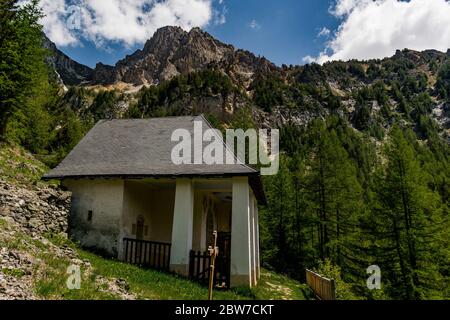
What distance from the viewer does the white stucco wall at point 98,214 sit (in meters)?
16.6

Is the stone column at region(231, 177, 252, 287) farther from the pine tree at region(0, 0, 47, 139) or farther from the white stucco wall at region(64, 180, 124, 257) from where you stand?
the pine tree at region(0, 0, 47, 139)

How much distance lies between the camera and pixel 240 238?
586 inches

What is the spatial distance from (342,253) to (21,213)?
83.4 feet

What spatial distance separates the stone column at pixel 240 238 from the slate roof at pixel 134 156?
0.82m

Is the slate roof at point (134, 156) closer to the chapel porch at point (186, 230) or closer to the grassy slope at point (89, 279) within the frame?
the chapel porch at point (186, 230)

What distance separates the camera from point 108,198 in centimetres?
1703

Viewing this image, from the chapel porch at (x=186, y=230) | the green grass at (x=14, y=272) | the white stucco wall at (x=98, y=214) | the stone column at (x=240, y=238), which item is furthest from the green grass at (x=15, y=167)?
the stone column at (x=240, y=238)

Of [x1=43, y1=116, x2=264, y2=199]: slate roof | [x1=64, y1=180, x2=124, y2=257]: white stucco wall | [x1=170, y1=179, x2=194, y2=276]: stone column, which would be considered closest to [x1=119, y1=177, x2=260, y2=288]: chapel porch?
[x1=170, y1=179, x2=194, y2=276]: stone column

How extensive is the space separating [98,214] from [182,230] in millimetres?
4442

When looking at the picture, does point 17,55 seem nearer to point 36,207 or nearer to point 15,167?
point 15,167

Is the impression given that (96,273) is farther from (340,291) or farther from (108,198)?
(340,291)

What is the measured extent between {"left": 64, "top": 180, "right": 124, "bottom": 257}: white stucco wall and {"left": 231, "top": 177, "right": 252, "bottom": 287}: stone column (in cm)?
555
